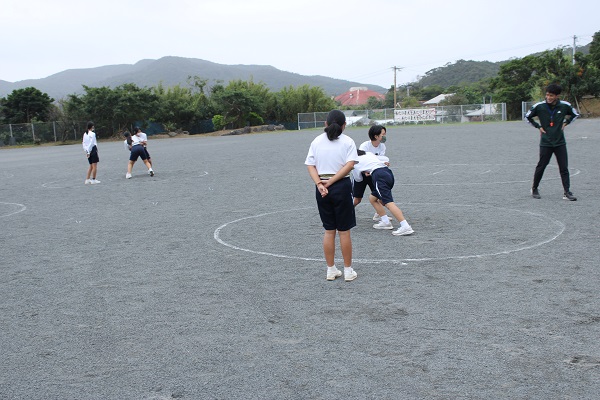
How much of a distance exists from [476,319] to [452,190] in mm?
8306

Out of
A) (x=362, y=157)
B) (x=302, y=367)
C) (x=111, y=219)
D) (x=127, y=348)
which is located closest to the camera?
(x=302, y=367)

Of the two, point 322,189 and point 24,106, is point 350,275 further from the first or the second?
point 24,106

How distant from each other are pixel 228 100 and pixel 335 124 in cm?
6033

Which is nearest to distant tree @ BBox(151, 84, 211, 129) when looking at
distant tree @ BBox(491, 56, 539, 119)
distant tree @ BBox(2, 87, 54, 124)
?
distant tree @ BBox(2, 87, 54, 124)

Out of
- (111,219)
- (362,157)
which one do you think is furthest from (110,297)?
(111,219)

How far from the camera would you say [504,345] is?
4531 mm

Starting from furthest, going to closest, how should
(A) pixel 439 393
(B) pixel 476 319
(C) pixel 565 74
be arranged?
(C) pixel 565 74
(B) pixel 476 319
(A) pixel 439 393

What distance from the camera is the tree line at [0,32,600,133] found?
5650 cm

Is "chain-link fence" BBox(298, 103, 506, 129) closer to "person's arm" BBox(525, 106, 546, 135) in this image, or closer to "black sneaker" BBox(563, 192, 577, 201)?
"person's arm" BBox(525, 106, 546, 135)

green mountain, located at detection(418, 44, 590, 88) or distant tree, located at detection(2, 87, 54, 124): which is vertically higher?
green mountain, located at detection(418, 44, 590, 88)

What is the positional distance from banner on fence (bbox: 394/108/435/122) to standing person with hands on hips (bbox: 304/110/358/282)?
54.6 m

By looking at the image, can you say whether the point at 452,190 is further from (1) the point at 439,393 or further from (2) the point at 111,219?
(1) the point at 439,393

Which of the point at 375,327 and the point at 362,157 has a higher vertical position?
the point at 362,157

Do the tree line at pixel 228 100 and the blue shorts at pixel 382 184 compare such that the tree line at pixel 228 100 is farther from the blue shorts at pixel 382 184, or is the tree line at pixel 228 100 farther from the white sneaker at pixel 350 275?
the white sneaker at pixel 350 275
